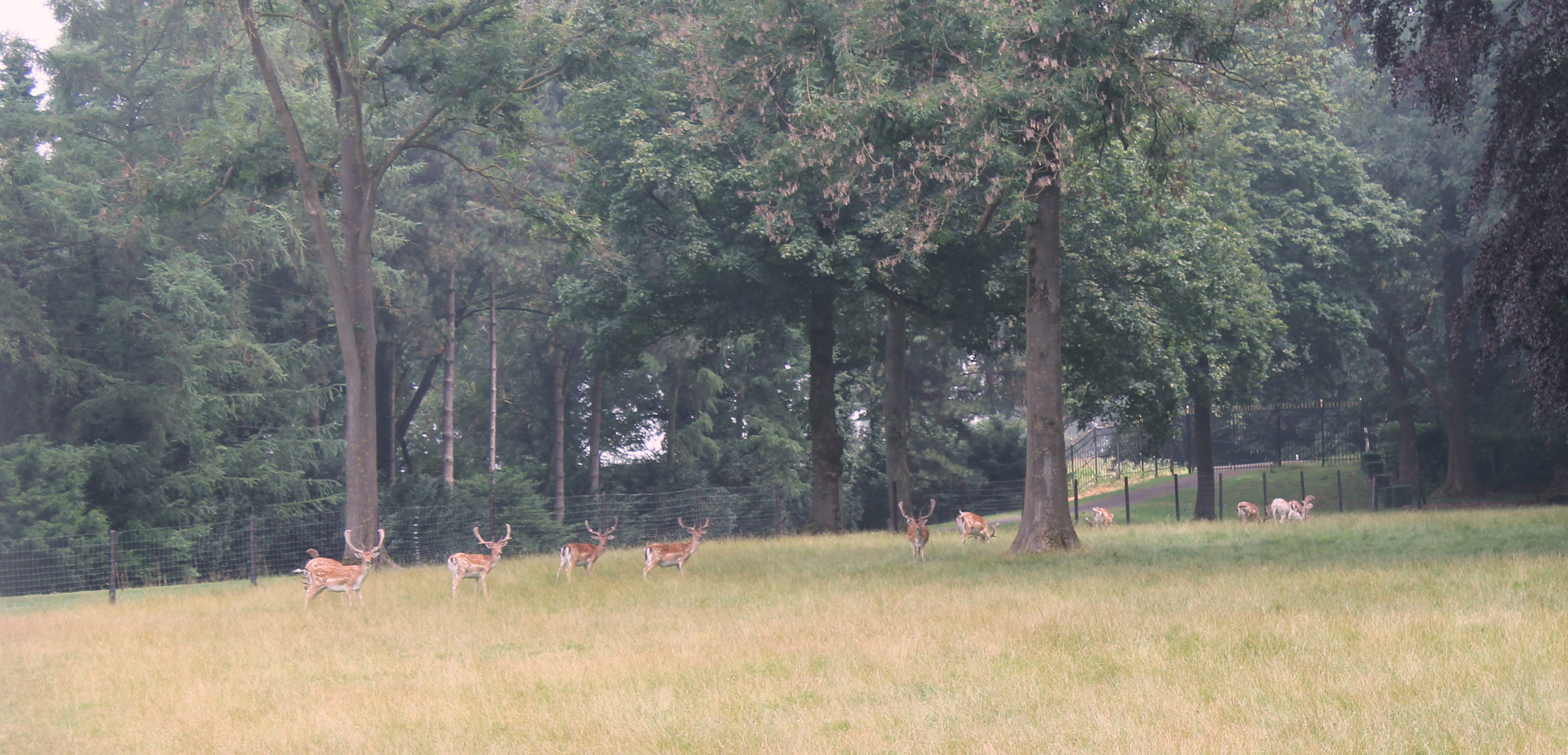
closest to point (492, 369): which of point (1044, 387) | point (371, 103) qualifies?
point (371, 103)

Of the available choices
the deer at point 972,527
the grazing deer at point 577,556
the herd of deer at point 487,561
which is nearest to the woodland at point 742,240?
the herd of deer at point 487,561

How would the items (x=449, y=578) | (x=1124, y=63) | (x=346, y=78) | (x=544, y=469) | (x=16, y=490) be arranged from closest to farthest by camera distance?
1. (x=1124, y=63)
2. (x=449, y=578)
3. (x=346, y=78)
4. (x=16, y=490)
5. (x=544, y=469)

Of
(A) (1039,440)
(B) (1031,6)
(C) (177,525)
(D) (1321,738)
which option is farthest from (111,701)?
(C) (177,525)

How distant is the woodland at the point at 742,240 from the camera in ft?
60.8

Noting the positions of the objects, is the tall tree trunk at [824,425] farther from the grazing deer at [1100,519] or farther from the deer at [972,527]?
the grazing deer at [1100,519]

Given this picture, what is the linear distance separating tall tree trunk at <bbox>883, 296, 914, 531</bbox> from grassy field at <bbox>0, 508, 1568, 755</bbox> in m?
10.1

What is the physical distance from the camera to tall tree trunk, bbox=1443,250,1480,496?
3838cm

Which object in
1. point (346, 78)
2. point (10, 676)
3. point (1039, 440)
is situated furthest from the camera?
point (346, 78)

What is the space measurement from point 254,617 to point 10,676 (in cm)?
395

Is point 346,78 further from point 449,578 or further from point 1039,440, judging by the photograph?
point 1039,440

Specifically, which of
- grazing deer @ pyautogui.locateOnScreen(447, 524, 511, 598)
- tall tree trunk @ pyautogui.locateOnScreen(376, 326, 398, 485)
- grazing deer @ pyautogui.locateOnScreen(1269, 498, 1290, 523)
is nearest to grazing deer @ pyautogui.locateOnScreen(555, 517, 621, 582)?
grazing deer @ pyautogui.locateOnScreen(447, 524, 511, 598)

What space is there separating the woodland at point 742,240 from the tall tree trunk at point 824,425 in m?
0.11

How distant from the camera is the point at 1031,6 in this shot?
1838 cm

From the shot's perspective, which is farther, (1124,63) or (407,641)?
(1124,63)
